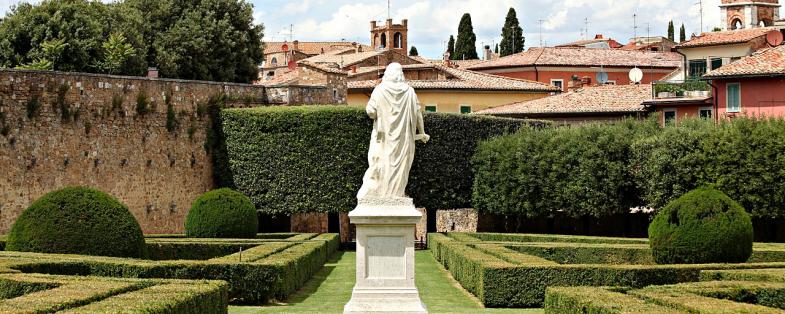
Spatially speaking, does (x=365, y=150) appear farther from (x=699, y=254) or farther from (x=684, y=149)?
(x=699, y=254)

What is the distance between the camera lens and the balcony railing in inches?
2120

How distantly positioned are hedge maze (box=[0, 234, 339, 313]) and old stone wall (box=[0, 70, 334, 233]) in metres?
6.22

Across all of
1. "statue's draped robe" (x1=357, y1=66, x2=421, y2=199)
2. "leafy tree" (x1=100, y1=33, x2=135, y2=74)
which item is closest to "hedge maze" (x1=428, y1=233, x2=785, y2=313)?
"statue's draped robe" (x1=357, y1=66, x2=421, y2=199)

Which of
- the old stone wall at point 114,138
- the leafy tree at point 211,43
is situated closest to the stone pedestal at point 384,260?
the old stone wall at point 114,138

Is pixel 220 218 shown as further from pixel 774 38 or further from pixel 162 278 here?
pixel 774 38

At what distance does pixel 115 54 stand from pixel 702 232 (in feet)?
101

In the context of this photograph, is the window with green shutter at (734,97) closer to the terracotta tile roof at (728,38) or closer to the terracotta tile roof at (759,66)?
the terracotta tile roof at (759,66)

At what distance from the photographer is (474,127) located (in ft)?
155

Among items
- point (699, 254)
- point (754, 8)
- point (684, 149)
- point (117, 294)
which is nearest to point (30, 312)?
point (117, 294)

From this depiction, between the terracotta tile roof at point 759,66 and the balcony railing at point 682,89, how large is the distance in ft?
11.0

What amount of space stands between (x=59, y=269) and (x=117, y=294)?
17.2 feet

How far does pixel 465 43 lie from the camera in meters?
101

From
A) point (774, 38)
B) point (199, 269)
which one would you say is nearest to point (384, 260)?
point (199, 269)

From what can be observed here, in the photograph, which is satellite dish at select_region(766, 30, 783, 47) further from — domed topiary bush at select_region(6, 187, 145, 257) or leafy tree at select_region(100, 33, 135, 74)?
domed topiary bush at select_region(6, 187, 145, 257)
